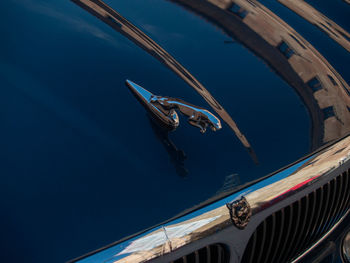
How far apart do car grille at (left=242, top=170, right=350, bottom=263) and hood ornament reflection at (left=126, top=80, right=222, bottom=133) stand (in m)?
0.34

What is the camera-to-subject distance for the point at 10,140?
39.1 inches

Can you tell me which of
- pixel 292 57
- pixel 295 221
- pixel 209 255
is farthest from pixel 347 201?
pixel 209 255

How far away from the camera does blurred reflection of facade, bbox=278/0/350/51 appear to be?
153cm

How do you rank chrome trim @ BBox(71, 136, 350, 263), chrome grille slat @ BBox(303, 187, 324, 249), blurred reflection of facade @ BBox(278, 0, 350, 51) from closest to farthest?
chrome trim @ BBox(71, 136, 350, 263), chrome grille slat @ BBox(303, 187, 324, 249), blurred reflection of facade @ BBox(278, 0, 350, 51)

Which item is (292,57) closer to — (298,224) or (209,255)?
(298,224)

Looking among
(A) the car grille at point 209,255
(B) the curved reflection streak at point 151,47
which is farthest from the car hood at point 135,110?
(A) the car grille at point 209,255

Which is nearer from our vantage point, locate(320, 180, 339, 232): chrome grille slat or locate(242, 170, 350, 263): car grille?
locate(242, 170, 350, 263): car grille

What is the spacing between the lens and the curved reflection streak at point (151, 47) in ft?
3.72

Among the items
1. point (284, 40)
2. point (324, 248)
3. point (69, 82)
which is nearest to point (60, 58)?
point (69, 82)

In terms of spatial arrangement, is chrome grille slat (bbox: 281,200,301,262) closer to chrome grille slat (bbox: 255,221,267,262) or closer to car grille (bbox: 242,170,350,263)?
car grille (bbox: 242,170,350,263)

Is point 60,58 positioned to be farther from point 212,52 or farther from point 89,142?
point 212,52

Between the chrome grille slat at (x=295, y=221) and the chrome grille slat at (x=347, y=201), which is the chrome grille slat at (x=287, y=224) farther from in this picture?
the chrome grille slat at (x=347, y=201)

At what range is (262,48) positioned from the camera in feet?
4.46

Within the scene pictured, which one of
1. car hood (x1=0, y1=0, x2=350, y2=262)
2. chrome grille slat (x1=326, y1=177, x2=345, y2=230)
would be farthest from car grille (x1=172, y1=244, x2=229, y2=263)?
chrome grille slat (x1=326, y1=177, x2=345, y2=230)
